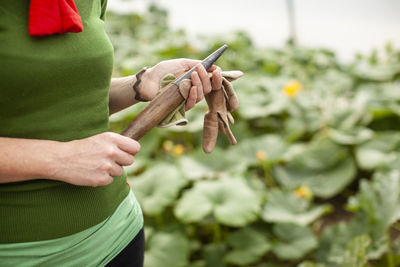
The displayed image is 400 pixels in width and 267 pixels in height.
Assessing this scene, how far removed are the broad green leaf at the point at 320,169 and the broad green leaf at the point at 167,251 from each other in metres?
0.70

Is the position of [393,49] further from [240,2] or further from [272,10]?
[240,2]

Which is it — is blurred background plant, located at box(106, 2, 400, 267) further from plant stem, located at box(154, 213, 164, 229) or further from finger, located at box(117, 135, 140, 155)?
finger, located at box(117, 135, 140, 155)

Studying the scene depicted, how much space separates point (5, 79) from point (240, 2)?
411 centimetres

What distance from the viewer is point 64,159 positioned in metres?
0.53

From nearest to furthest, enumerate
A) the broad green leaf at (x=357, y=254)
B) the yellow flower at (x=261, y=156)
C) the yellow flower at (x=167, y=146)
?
the broad green leaf at (x=357, y=254) < the yellow flower at (x=261, y=156) < the yellow flower at (x=167, y=146)

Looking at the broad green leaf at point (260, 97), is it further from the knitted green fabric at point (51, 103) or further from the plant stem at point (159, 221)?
the knitted green fabric at point (51, 103)

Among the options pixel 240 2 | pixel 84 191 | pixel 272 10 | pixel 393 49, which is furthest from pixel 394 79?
pixel 84 191

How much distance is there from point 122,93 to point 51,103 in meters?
0.18

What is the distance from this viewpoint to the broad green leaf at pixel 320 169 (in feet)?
6.77

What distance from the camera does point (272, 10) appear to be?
13.9 feet

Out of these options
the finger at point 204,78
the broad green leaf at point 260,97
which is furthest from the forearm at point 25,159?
the broad green leaf at point 260,97

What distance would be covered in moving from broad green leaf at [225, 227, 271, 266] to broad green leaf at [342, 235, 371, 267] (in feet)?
1.33

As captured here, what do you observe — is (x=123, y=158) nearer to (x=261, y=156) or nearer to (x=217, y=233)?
(x=217, y=233)

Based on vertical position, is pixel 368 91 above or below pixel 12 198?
below
